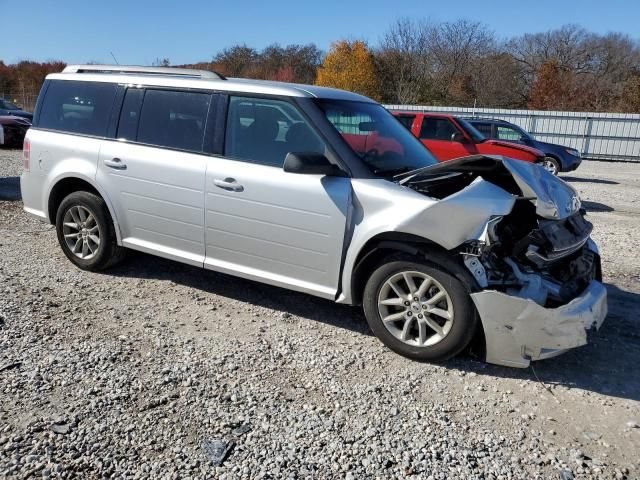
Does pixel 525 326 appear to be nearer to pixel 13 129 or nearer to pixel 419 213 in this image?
pixel 419 213

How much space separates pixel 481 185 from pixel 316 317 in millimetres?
1780

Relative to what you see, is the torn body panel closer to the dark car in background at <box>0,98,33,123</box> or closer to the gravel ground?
the gravel ground

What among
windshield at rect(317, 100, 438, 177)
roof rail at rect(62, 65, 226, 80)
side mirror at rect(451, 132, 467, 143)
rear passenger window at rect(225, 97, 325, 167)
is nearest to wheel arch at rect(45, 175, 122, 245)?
roof rail at rect(62, 65, 226, 80)

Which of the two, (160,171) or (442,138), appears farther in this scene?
(442,138)

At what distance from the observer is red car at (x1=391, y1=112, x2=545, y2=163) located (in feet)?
38.3

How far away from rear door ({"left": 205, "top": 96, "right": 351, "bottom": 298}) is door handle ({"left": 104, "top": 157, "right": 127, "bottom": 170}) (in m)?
0.99

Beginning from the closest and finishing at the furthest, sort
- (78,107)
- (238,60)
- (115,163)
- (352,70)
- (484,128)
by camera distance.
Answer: (115,163), (78,107), (484,128), (352,70), (238,60)

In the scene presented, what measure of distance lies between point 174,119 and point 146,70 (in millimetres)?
836

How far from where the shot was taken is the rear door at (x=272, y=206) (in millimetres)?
3885

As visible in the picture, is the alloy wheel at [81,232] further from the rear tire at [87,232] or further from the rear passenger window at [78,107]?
the rear passenger window at [78,107]

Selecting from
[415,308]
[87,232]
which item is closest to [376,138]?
[415,308]

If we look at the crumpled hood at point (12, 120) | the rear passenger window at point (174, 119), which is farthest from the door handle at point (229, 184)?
the crumpled hood at point (12, 120)

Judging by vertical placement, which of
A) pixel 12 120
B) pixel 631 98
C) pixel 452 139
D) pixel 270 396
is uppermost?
pixel 631 98

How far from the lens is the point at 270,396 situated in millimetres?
3256
